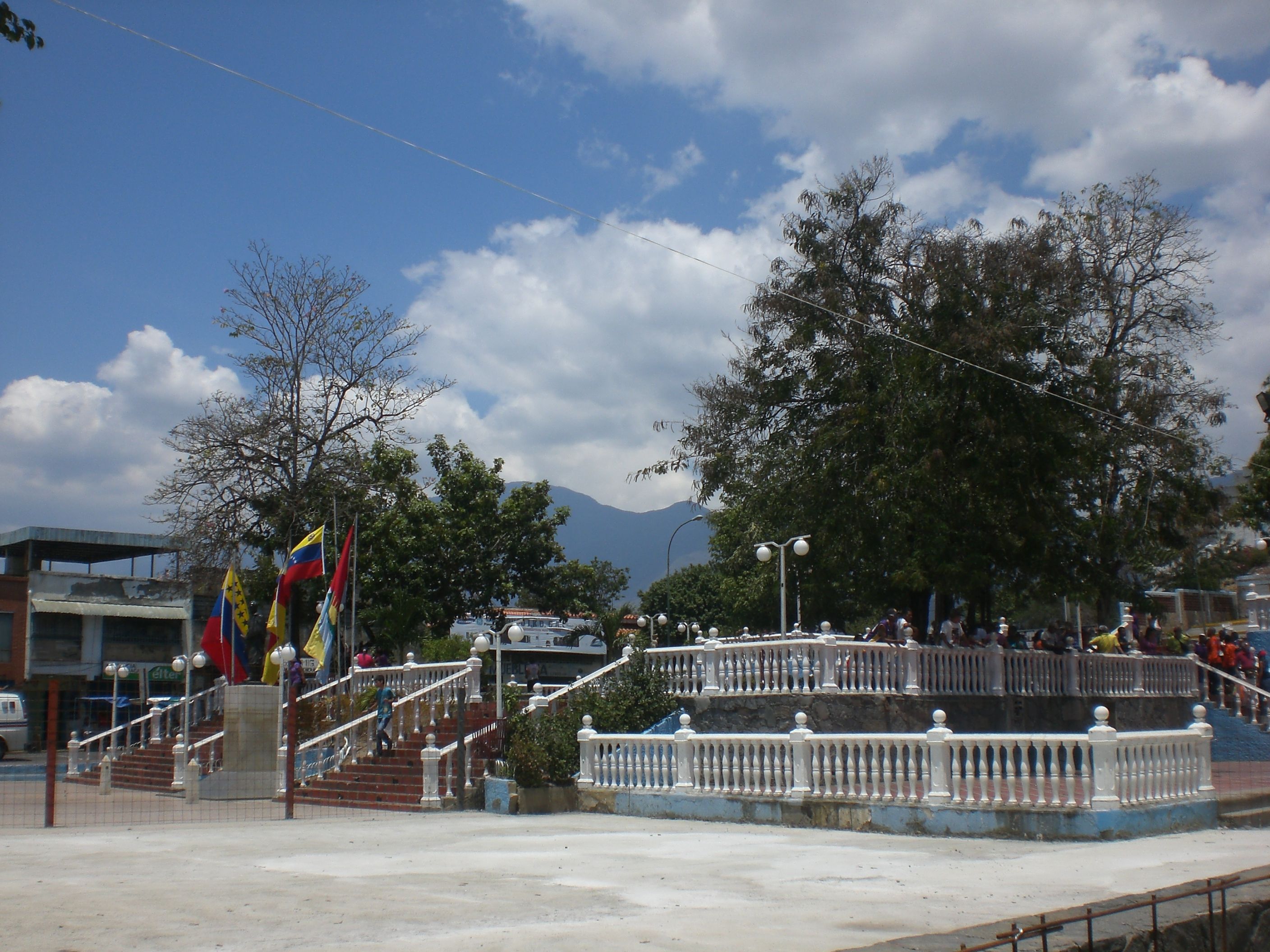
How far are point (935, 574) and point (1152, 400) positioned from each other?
9025 millimetres

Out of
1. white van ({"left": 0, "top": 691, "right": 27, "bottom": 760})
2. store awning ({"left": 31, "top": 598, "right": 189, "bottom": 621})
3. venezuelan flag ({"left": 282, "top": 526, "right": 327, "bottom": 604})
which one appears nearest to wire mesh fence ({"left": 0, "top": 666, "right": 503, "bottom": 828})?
venezuelan flag ({"left": 282, "top": 526, "right": 327, "bottom": 604})

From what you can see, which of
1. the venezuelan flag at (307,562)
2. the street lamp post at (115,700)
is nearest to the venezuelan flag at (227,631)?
the venezuelan flag at (307,562)

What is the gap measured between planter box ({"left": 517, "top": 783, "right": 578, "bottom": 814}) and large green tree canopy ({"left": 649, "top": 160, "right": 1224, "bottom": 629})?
8.44m

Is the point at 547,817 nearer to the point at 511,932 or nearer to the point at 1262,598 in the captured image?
the point at 511,932

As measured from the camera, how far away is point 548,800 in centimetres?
1698

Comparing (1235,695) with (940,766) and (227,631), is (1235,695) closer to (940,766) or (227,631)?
(940,766)

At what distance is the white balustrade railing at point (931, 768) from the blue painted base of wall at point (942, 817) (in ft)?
0.30

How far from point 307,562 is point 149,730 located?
405 inches

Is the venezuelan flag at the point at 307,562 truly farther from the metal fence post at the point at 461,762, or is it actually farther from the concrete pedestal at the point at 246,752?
the metal fence post at the point at 461,762

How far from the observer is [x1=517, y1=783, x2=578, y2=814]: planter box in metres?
17.0

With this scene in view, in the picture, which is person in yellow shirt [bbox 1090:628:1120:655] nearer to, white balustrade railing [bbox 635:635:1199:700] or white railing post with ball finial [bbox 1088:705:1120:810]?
white balustrade railing [bbox 635:635:1199:700]

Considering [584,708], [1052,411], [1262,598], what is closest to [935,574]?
[1052,411]

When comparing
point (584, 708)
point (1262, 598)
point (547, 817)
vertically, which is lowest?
point (547, 817)

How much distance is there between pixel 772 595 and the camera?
42.6 m
